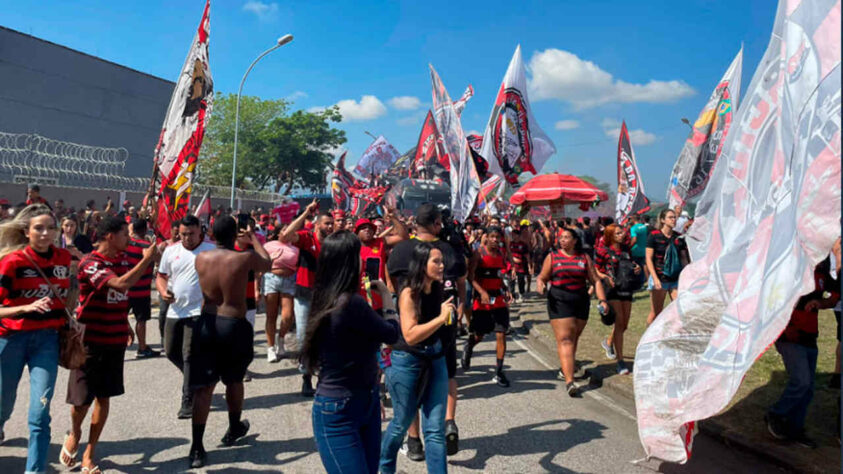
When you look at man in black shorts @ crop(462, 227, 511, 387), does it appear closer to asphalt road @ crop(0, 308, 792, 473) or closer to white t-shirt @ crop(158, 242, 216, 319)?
asphalt road @ crop(0, 308, 792, 473)

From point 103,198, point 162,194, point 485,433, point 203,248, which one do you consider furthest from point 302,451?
point 103,198

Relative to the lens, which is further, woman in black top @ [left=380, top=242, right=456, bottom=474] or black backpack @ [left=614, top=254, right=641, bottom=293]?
black backpack @ [left=614, top=254, right=641, bottom=293]

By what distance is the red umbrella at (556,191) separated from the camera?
13953 millimetres

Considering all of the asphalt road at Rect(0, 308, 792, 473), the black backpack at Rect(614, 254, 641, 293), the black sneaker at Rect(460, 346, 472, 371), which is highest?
the black backpack at Rect(614, 254, 641, 293)

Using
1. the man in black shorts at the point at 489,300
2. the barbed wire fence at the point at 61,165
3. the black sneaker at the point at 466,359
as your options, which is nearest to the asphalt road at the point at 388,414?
the black sneaker at the point at 466,359

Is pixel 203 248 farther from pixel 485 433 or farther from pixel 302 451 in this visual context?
pixel 485 433

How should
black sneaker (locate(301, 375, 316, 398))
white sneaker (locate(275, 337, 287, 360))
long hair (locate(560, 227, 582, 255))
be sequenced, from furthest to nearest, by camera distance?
white sneaker (locate(275, 337, 287, 360)) → long hair (locate(560, 227, 582, 255)) → black sneaker (locate(301, 375, 316, 398))

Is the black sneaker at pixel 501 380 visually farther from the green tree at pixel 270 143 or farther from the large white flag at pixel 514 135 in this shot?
the green tree at pixel 270 143

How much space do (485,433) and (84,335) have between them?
3.38m

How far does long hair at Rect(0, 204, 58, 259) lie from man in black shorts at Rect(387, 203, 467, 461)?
Result: 2.59 metres

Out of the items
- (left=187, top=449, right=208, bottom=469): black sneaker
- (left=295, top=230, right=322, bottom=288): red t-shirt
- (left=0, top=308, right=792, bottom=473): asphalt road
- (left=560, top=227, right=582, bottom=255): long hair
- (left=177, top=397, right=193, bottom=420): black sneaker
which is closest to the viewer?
(left=187, top=449, right=208, bottom=469): black sneaker

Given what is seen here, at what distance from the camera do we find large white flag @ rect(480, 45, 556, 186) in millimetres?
12211

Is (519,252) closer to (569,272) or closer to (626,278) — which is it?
(626,278)

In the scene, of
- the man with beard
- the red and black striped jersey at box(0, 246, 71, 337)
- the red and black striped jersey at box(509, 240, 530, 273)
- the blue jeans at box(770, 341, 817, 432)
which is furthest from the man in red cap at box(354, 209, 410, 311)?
the red and black striped jersey at box(509, 240, 530, 273)
